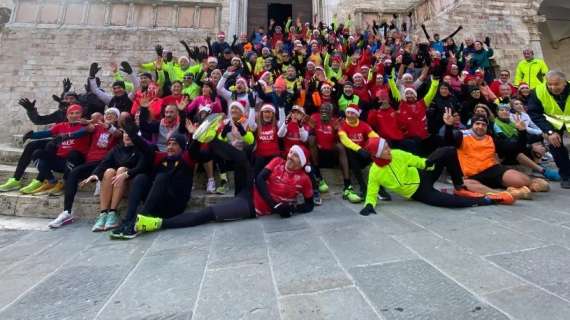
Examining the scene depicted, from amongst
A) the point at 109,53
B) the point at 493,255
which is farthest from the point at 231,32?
the point at 493,255

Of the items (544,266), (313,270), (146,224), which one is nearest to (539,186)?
(544,266)

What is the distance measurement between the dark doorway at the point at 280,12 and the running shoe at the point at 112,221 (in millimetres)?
13138

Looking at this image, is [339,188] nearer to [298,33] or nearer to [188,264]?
[188,264]

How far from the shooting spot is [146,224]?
3.20 meters

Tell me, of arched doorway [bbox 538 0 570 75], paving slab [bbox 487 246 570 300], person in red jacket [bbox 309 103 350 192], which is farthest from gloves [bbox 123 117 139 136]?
arched doorway [bbox 538 0 570 75]

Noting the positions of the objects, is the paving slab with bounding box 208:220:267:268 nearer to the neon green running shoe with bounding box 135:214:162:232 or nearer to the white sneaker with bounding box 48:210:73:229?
the neon green running shoe with bounding box 135:214:162:232

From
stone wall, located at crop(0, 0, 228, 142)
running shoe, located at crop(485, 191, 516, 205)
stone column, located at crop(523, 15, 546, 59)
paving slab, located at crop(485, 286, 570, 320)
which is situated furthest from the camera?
stone column, located at crop(523, 15, 546, 59)

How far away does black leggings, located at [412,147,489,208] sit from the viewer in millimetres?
3504

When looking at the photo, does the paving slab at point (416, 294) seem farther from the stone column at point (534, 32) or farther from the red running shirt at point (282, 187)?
the stone column at point (534, 32)

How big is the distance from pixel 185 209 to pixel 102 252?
1283mm

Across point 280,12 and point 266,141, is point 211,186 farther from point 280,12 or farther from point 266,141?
point 280,12

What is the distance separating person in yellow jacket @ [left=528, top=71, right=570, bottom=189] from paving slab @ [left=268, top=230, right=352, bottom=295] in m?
4.25

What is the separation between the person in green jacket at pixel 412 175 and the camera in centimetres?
362

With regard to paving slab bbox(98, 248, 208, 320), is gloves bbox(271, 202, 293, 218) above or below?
above
